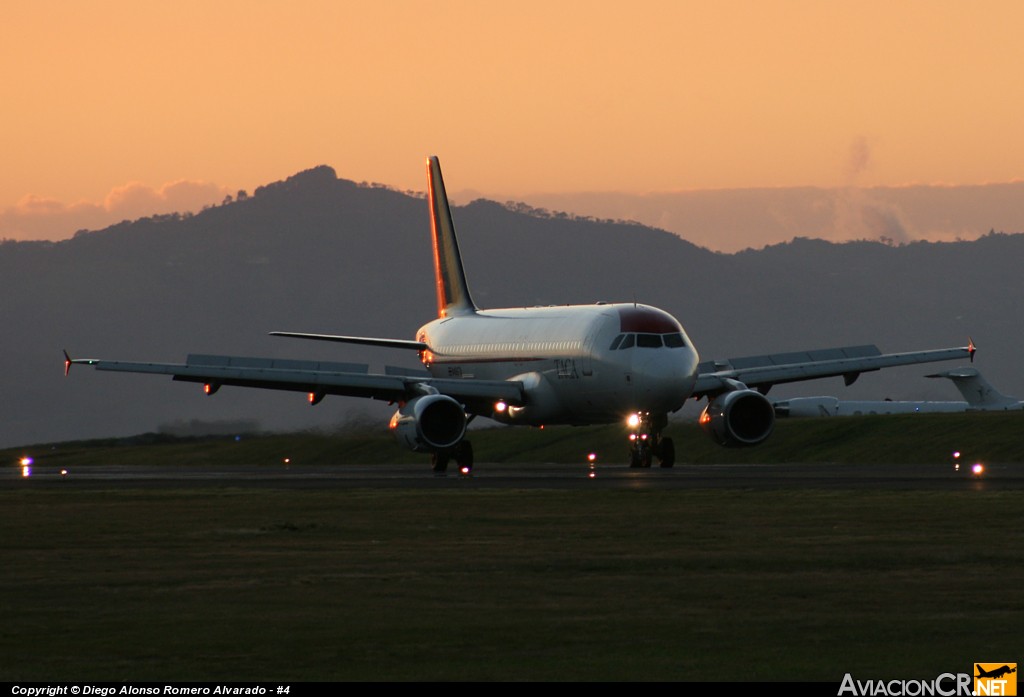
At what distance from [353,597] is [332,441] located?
74.1 meters

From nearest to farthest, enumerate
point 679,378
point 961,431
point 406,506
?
point 406,506
point 679,378
point 961,431

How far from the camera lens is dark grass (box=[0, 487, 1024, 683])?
14.0m

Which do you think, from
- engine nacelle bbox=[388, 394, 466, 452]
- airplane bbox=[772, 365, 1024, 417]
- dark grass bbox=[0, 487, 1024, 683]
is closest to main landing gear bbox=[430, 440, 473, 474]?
engine nacelle bbox=[388, 394, 466, 452]

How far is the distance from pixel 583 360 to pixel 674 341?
9.63ft

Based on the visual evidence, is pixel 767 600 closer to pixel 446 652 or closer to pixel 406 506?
pixel 446 652

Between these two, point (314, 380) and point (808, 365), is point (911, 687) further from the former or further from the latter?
point (808, 365)

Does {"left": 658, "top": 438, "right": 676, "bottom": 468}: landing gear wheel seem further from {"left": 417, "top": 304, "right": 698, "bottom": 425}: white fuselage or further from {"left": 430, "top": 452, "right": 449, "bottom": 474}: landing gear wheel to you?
{"left": 430, "top": 452, "right": 449, "bottom": 474}: landing gear wheel

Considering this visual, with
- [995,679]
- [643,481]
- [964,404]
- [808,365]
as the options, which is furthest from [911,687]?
[964,404]

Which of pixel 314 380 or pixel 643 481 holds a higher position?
pixel 314 380

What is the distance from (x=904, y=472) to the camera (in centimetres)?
4894

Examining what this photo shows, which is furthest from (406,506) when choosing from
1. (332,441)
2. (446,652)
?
(332,441)

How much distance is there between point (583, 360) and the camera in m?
56.0

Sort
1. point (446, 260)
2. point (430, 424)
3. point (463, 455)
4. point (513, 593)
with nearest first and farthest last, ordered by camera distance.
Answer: point (513, 593)
point (430, 424)
point (463, 455)
point (446, 260)

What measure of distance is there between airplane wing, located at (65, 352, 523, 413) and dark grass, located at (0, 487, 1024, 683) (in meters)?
24.5
